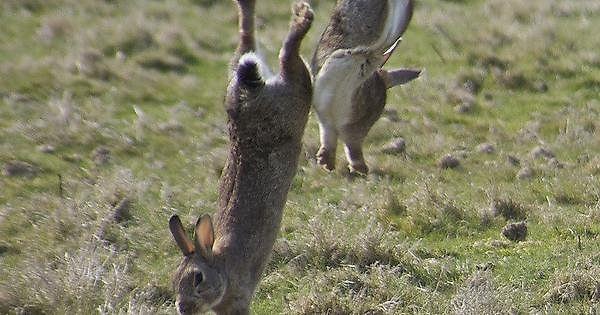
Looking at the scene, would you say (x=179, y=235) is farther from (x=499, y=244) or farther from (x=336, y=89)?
(x=499, y=244)

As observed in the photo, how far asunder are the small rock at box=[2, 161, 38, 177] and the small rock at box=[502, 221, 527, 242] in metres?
4.08

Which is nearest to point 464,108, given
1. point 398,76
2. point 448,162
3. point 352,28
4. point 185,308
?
point 448,162

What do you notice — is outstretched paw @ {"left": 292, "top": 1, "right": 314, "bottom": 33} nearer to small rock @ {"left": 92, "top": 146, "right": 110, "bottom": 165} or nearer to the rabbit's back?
the rabbit's back

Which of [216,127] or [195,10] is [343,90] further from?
[195,10]

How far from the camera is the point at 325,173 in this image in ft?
28.4

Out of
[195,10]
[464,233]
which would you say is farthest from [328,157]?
[195,10]

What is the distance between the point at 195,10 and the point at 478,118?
20.7 ft

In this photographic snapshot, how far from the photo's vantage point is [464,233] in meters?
7.33

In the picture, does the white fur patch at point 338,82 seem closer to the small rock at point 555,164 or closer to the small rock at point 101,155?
the small rock at point 555,164

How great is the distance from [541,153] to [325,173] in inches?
78.3

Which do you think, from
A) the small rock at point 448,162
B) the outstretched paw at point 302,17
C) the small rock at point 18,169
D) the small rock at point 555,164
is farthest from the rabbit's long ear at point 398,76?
the small rock at point 18,169

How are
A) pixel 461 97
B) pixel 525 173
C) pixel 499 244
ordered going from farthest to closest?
pixel 461 97 → pixel 525 173 → pixel 499 244

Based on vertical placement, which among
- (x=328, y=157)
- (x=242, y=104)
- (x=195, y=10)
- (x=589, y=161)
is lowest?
(x=195, y=10)

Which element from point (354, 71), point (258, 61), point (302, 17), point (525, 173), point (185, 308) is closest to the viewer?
point (185, 308)
